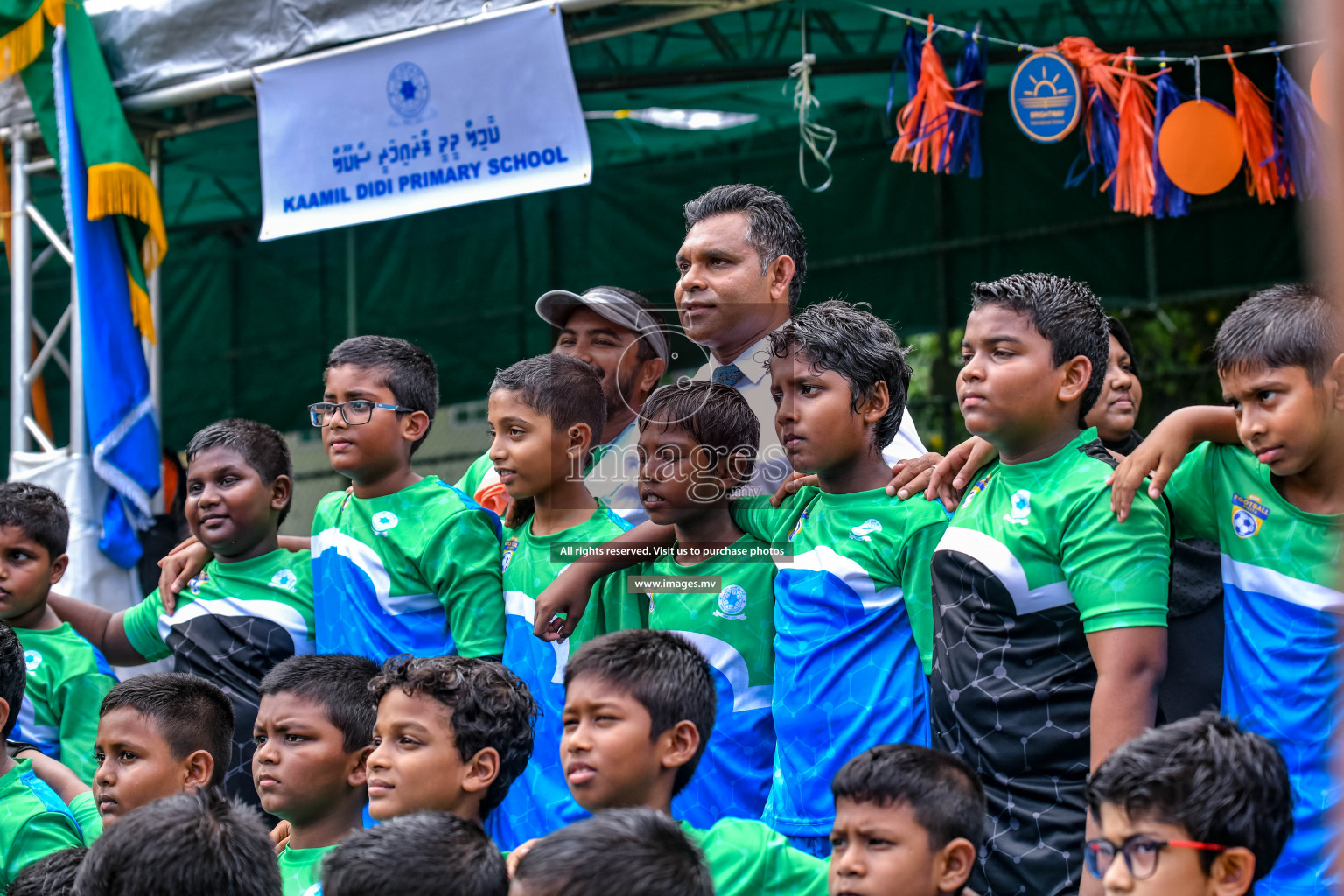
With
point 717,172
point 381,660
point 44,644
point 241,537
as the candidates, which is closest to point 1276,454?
point 381,660

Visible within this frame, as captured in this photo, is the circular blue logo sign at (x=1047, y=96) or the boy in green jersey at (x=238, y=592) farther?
the circular blue logo sign at (x=1047, y=96)

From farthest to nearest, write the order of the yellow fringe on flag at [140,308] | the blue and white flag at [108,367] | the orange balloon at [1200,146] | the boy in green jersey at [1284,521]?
the yellow fringe on flag at [140,308] → the blue and white flag at [108,367] → the orange balloon at [1200,146] → the boy in green jersey at [1284,521]

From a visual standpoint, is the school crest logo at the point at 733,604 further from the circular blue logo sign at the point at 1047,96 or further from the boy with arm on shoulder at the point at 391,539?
the circular blue logo sign at the point at 1047,96

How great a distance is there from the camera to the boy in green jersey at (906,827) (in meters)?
2.17

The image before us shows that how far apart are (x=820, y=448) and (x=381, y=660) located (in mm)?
1260

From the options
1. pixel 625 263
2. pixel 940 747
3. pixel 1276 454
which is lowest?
pixel 940 747

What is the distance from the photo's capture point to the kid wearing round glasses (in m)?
1.95

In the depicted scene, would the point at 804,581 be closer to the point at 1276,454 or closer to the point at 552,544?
the point at 552,544

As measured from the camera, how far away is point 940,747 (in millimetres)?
2576

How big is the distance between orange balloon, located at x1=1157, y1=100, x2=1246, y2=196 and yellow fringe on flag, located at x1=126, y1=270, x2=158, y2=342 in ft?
13.0

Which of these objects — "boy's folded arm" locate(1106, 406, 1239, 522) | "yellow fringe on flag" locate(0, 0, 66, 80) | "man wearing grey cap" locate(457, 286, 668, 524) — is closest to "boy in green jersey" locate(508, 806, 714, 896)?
"boy's folded arm" locate(1106, 406, 1239, 522)

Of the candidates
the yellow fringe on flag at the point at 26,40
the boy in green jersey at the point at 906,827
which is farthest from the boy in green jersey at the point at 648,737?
the yellow fringe on flag at the point at 26,40

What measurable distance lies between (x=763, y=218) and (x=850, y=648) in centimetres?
115

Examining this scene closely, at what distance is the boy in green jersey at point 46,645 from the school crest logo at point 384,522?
3.29 ft
